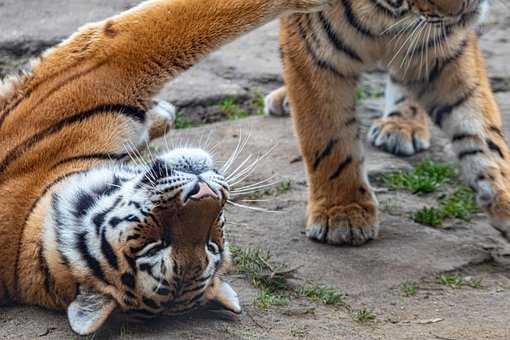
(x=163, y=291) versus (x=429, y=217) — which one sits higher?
(x=163, y=291)

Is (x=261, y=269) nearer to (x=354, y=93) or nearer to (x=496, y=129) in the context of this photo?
(x=354, y=93)

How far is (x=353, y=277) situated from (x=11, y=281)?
112 centimetres

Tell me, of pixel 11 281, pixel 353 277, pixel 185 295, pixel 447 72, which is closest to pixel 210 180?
pixel 185 295

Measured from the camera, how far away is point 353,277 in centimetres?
330

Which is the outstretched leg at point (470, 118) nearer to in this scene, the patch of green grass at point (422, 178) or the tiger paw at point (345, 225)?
the tiger paw at point (345, 225)

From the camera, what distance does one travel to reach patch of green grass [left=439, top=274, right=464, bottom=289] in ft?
10.8

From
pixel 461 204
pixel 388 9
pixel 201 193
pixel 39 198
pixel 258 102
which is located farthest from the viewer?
pixel 258 102

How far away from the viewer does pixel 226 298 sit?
2727 millimetres

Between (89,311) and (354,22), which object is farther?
(354,22)

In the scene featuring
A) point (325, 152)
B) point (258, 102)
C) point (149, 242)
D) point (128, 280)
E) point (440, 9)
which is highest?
point (440, 9)

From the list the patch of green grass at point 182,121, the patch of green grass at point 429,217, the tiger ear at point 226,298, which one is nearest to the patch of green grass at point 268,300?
the tiger ear at point 226,298

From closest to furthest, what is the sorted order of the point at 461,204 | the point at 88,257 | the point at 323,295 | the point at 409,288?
the point at 88,257 < the point at 323,295 < the point at 409,288 < the point at 461,204

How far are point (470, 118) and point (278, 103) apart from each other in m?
1.41

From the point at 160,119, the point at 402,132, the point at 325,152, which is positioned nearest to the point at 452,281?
the point at 325,152
